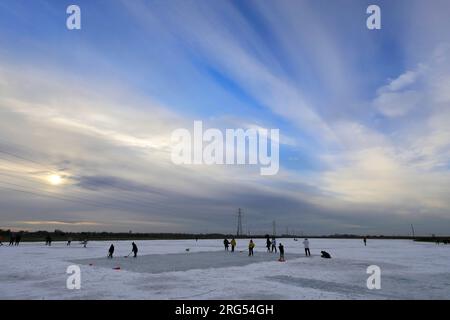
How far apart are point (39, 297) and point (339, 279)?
1215cm

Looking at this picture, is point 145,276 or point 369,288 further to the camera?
point 145,276

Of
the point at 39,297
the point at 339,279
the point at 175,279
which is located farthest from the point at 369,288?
the point at 39,297

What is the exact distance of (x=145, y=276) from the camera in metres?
16.4

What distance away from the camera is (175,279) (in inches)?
609

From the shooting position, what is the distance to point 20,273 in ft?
56.3
